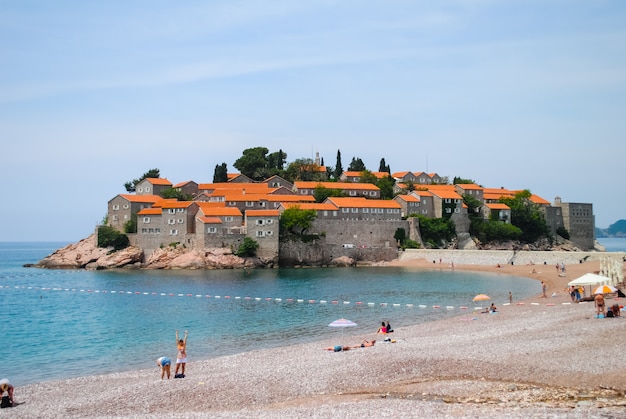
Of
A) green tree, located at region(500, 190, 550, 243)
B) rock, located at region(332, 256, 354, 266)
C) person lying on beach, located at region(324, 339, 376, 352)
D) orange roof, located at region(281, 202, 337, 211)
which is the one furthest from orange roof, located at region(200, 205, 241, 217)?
person lying on beach, located at region(324, 339, 376, 352)

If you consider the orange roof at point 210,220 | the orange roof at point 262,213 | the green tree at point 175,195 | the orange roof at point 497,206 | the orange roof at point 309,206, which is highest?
the green tree at point 175,195

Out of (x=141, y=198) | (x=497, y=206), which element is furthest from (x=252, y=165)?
(x=497, y=206)

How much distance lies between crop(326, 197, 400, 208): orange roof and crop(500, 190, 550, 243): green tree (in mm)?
19185

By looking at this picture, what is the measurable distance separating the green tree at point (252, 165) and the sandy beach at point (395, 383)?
260ft

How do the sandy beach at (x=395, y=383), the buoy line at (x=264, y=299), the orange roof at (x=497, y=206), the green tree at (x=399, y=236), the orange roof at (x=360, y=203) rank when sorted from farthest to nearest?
the orange roof at (x=497, y=206), the green tree at (x=399, y=236), the orange roof at (x=360, y=203), the buoy line at (x=264, y=299), the sandy beach at (x=395, y=383)

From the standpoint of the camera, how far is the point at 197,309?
38.4m

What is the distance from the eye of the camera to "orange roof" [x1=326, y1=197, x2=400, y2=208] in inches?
3113

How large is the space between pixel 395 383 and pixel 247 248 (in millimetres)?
55424

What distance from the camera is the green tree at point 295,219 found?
73.6 metres

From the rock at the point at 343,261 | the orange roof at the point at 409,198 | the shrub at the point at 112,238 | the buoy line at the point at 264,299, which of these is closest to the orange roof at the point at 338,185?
the orange roof at the point at 409,198

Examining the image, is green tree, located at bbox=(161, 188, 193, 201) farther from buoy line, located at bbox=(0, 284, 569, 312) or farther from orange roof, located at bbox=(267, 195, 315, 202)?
buoy line, located at bbox=(0, 284, 569, 312)

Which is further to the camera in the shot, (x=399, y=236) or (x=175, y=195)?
(x=175, y=195)

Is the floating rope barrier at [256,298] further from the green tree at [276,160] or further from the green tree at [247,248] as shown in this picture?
the green tree at [276,160]

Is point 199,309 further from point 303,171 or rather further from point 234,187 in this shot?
point 303,171
